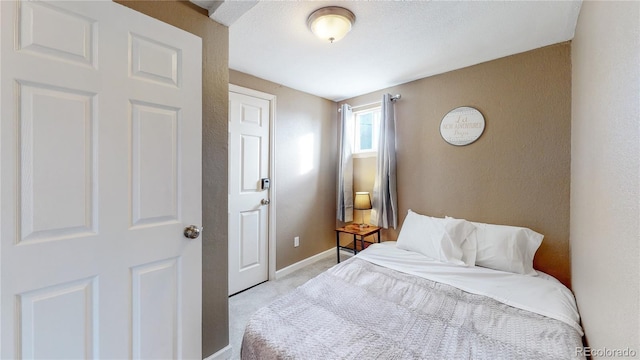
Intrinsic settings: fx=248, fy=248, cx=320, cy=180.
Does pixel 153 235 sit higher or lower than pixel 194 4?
lower

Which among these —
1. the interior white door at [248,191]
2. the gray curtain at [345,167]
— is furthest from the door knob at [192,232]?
the gray curtain at [345,167]

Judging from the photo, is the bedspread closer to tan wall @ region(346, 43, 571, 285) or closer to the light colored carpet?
the light colored carpet

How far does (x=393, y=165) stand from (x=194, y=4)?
7.43 feet

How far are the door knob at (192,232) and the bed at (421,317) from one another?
1.73 feet

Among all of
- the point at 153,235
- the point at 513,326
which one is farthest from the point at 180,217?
the point at 513,326

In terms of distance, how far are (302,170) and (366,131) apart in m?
1.02

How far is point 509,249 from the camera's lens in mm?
1896

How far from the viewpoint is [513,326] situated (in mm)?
1237

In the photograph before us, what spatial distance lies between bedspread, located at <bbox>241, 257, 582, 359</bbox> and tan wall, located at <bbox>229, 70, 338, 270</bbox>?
147 centimetres

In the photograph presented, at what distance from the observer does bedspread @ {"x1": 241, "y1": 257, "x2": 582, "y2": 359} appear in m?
1.05

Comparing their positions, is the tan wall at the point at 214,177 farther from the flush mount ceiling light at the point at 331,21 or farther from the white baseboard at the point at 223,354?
the flush mount ceiling light at the point at 331,21

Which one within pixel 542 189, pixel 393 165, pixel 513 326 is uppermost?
pixel 393 165

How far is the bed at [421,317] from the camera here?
1063mm

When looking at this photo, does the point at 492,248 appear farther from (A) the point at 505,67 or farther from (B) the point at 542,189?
(A) the point at 505,67
